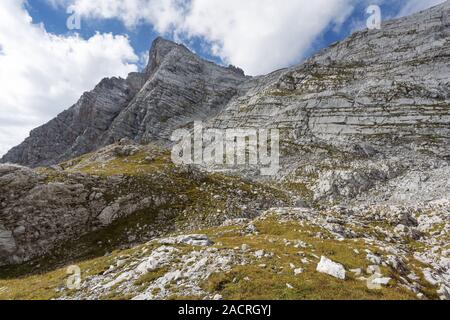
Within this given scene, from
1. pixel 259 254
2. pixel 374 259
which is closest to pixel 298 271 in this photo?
pixel 259 254

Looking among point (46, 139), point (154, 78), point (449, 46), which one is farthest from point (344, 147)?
point (46, 139)

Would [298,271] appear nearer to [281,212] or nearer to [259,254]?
[259,254]

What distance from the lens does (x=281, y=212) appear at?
3428cm

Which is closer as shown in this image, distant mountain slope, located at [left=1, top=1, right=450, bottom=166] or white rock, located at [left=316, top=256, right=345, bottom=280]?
white rock, located at [left=316, top=256, right=345, bottom=280]

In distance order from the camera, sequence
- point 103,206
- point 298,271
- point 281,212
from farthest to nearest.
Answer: point 103,206
point 281,212
point 298,271

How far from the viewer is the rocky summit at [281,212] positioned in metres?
16.0

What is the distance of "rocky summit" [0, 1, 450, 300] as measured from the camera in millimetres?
16031

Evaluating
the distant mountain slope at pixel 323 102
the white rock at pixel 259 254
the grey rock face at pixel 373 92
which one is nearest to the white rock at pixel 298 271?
the white rock at pixel 259 254

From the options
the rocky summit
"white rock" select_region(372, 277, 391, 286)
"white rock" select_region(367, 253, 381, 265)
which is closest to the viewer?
"white rock" select_region(372, 277, 391, 286)

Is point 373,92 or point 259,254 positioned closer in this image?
point 259,254

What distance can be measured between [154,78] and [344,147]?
137672 mm

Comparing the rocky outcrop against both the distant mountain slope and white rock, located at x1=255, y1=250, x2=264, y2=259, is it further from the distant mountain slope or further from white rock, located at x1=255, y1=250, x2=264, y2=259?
the distant mountain slope

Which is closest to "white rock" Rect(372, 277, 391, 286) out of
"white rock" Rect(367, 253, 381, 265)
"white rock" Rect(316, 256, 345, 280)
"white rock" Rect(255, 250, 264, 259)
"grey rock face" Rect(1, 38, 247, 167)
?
"white rock" Rect(316, 256, 345, 280)
